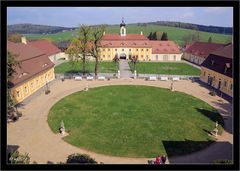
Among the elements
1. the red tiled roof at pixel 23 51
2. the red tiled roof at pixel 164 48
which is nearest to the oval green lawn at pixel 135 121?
the red tiled roof at pixel 23 51

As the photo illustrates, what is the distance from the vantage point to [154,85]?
36.0m

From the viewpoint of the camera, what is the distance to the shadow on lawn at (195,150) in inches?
626

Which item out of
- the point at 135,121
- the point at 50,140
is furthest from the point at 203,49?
the point at 50,140

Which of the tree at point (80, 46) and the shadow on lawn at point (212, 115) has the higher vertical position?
the tree at point (80, 46)

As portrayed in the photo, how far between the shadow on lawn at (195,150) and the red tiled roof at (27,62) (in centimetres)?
1692

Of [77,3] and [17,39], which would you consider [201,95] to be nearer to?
[77,3]

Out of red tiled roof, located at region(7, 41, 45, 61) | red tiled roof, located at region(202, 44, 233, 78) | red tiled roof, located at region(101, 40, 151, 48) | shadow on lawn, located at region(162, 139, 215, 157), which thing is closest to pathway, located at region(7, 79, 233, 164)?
shadow on lawn, located at region(162, 139, 215, 157)

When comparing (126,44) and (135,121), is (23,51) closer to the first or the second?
(135,121)

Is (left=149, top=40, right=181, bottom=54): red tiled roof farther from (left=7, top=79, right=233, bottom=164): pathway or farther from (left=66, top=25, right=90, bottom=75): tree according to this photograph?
(left=7, top=79, right=233, bottom=164): pathway

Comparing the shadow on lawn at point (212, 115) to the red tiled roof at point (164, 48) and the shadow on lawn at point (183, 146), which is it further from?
the red tiled roof at point (164, 48)

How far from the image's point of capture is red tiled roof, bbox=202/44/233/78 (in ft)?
106

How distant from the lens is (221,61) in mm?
34812

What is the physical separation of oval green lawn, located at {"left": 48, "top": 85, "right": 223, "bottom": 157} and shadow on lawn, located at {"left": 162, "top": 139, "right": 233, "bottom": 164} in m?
0.06

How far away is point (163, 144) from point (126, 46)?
5122 cm
